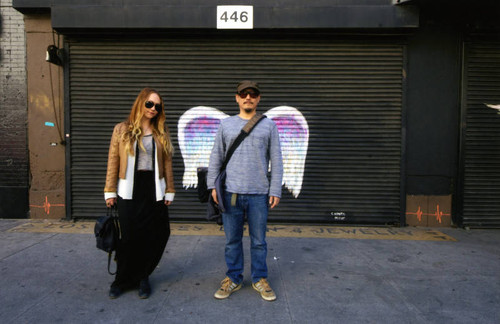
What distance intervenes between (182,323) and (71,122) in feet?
15.3

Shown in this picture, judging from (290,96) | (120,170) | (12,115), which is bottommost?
(120,170)

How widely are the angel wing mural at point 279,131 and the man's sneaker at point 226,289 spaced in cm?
284

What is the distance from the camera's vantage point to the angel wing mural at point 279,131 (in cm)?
577

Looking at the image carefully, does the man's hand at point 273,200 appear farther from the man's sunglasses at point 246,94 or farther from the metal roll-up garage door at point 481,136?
the metal roll-up garage door at point 481,136

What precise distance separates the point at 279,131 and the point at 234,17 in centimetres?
209

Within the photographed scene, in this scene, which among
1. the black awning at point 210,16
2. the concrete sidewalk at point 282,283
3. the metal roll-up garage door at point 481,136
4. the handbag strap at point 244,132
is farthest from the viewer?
the metal roll-up garage door at point 481,136

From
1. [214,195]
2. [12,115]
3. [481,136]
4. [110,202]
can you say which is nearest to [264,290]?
[214,195]

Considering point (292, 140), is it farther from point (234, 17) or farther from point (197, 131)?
point (234, 17)

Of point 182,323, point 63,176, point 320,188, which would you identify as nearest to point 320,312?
point 182,323

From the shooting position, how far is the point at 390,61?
224 inches

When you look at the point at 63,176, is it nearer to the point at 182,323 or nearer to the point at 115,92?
the point at 115,92

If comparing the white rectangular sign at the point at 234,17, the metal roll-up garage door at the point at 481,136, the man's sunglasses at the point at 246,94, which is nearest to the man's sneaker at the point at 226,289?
the man's sunglasses at the point at 246,94

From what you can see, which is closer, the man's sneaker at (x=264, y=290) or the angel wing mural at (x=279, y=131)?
the man's sneaker at (x=264, y=290)

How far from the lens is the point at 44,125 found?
5836mm
